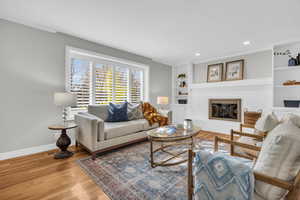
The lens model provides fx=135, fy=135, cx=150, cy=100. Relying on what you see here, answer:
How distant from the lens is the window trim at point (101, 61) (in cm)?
296

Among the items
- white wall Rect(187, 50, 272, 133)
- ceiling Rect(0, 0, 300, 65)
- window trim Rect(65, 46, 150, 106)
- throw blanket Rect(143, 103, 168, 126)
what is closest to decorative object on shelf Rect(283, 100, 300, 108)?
white wall Rect(187, 50, 272, 133)

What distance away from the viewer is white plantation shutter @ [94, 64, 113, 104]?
11.6ft

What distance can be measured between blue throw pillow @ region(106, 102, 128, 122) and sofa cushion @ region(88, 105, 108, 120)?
91 mm

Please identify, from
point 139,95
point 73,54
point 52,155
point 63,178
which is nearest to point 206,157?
point 63,178

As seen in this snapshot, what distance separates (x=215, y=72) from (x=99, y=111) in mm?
3754

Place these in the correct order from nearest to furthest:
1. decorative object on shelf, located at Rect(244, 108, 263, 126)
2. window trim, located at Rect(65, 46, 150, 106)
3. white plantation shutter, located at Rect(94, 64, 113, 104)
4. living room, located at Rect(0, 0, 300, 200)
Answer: living room, located at Rect(0, 0, 300, 200) → window trim, located at Rect(65, 46, 150, 106) → decorative object on shelf, located at Rect(244, 108, 263, 126) → white plantation shutter, located at Rect(94, 64, 113, 104)

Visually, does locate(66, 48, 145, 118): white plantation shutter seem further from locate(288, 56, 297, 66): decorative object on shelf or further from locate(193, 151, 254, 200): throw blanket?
locate(288, 56, 297, 66): decorative object on shelf

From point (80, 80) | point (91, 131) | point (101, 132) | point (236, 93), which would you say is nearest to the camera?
point (91, 131)

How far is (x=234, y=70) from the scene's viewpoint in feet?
13.4

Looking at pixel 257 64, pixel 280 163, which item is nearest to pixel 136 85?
pixel 257 64

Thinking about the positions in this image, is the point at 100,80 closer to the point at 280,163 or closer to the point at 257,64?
the point at 280,163

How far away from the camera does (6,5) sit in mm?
2014

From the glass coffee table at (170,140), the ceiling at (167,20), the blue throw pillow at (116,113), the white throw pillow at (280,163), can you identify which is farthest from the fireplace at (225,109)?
the white throw pillow at (280,163)

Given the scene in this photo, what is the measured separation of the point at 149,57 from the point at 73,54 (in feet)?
7.56
